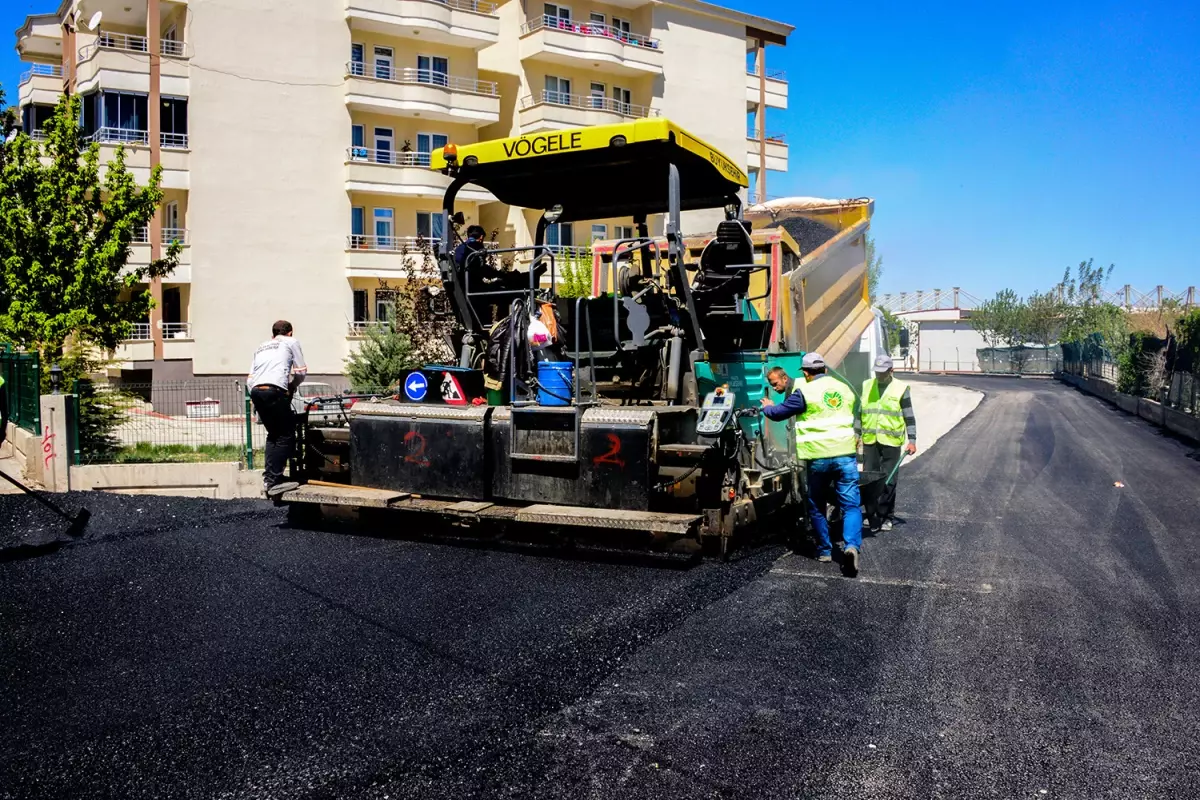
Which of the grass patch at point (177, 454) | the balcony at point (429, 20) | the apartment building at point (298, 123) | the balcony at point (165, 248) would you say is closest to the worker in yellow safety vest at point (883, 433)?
the grass patch at point (177, 454)

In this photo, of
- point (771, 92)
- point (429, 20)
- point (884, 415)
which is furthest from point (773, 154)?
point (884, 415)

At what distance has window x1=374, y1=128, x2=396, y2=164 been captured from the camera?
1108 inches

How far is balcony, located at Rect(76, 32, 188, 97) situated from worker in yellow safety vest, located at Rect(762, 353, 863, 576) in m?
22.5

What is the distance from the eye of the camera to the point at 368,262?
89.2 feet

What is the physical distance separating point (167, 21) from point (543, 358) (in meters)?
24.1

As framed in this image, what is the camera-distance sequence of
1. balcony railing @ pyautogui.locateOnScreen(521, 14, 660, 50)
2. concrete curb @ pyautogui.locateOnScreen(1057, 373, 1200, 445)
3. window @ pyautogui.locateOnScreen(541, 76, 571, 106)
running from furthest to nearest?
window @ pyautogui.locateOnScreen(541, 76, 571, 106), balcony railing @ pyautogui.locateOnScreen(521, 14, 660, 50), concrete curb @ pyautogui.locateOnScreen(1057, 373, 1200, 445)

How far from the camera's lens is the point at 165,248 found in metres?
24.5

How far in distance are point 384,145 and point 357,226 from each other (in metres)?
2.50

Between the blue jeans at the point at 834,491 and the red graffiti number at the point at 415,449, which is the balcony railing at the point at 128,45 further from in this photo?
the blue jeans at the point at 834,491

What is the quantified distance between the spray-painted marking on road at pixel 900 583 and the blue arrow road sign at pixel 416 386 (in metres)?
2.61

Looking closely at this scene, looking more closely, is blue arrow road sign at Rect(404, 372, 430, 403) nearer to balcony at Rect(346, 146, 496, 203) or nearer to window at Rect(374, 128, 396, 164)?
balcony at Rect(346, 146, 496, 203)

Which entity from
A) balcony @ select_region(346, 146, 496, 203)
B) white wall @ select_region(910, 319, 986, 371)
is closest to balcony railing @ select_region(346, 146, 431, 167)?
balcony @ select_region(346, 146, 496, 203)

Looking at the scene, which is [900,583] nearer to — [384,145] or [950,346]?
[384,145]

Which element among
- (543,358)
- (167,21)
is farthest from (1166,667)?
(167,21)
